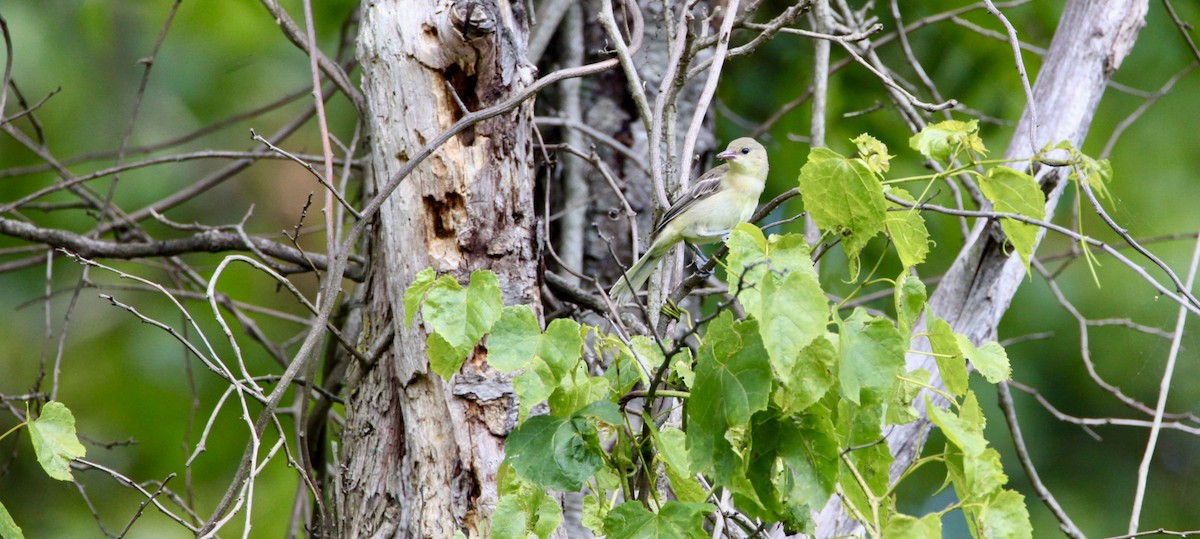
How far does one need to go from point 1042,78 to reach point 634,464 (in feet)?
7.59

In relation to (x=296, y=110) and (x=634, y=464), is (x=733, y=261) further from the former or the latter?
(x=296, y=110)

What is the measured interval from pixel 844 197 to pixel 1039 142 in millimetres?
1846

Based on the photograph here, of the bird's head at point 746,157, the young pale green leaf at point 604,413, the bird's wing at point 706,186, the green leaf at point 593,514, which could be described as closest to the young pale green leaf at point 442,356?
the young pale green leaf at point 604,413

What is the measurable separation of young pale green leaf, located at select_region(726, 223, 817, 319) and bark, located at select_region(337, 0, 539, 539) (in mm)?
1123

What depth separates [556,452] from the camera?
5.80ft

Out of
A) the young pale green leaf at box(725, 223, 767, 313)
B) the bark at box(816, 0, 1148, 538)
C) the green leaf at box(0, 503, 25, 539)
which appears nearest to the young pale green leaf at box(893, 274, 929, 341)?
the young pale green leaf at box(725, 223, 767, 313)

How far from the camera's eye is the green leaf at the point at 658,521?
173 centimetres

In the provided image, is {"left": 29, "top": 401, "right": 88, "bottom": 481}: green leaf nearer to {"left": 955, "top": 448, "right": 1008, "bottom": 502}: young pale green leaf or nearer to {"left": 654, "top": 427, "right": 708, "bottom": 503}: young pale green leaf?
{"left": 654, "top": 427, "right": 708, "bottom": 503}: young pale green leaf

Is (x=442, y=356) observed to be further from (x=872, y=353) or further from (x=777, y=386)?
(x=872, y=353)

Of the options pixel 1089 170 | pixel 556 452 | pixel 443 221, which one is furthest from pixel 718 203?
pixel 556 452

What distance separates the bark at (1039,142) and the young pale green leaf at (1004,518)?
1.29 meters

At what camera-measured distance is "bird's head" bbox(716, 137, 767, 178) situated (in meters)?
4.01

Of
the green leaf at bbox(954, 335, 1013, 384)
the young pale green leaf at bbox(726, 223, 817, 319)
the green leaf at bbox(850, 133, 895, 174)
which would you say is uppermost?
the green leaf at bbox(850, 133, 895, 174)

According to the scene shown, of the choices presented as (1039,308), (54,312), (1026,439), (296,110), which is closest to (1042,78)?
(1039,308)
